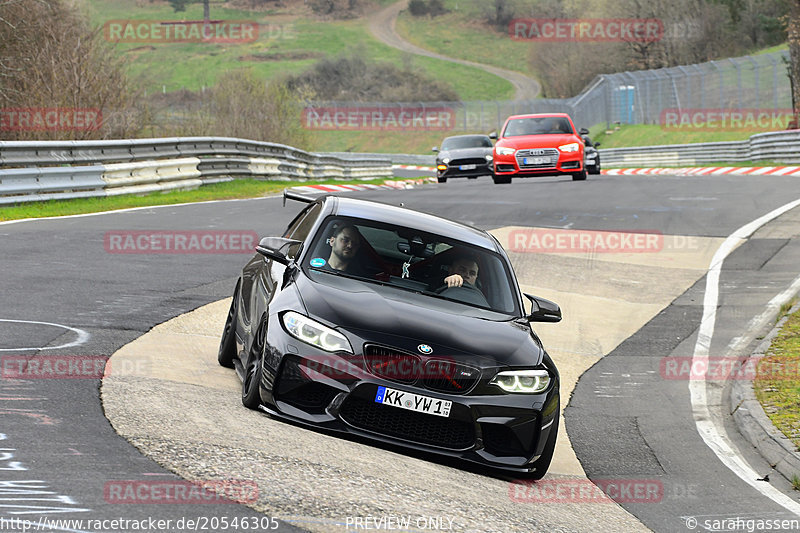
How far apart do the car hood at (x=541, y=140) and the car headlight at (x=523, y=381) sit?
68.8 ft

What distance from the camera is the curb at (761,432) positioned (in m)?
7.69

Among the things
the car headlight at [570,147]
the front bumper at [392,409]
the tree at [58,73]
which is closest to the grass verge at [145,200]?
the tree at [58,73]

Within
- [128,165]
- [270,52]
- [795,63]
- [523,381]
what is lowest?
[523,381]

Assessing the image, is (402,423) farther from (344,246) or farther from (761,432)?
(761,432)

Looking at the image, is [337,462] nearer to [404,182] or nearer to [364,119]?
[404,182]

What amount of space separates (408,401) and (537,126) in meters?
22.4

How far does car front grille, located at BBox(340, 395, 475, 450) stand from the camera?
6355 millimetres

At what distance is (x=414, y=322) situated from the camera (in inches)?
265

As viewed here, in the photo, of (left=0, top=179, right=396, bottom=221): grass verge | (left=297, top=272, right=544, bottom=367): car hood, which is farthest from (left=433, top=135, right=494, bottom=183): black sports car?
(left=297, top=272, right=544, bottom=367): car hood

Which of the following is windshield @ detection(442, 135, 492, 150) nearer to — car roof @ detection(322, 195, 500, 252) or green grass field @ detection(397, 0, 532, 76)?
car roof @ detection(322, 195, 500, 252)

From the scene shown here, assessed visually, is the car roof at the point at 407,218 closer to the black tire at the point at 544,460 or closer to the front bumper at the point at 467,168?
→ the black tire at the point at 544,460

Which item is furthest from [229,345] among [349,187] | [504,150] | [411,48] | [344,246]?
[411,48]

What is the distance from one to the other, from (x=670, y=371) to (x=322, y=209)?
14.7 ft

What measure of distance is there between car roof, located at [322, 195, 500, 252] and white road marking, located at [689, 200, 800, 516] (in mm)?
2274
